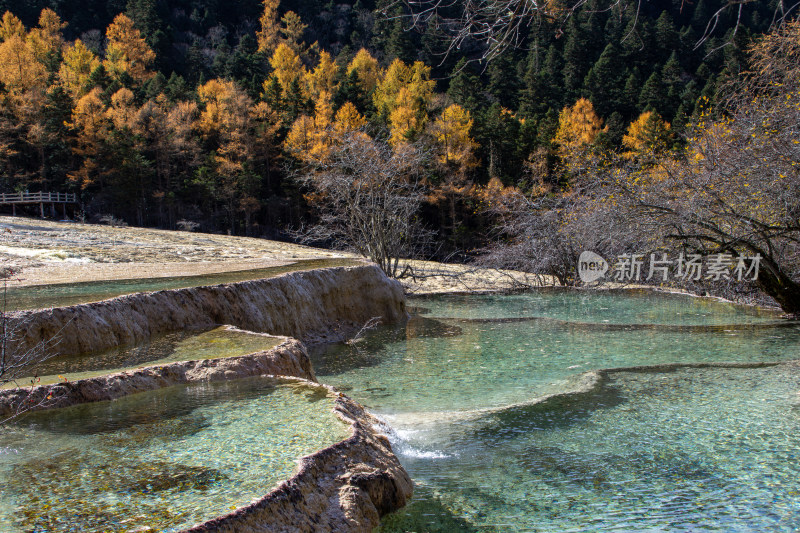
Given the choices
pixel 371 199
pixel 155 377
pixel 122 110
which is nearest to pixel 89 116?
pixel 122 110

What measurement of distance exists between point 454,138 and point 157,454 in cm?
3512

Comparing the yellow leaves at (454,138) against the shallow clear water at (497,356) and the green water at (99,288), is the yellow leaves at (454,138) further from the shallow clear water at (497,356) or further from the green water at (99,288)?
the green water at (99,288)

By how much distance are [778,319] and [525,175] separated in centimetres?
2832

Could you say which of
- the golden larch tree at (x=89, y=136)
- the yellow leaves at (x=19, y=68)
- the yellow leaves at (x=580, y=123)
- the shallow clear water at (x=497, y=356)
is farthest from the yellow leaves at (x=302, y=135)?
the shallow clear water at (x=497, y=356)

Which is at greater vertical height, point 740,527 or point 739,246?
point 739,246

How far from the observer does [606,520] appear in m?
3.91

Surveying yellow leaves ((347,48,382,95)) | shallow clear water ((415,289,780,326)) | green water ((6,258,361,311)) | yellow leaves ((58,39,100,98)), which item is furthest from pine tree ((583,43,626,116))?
green water ((6,258,361,311))

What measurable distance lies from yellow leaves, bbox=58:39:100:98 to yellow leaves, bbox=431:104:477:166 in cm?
2699

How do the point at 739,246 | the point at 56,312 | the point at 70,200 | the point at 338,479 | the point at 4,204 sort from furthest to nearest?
the point at 70,200 < the point at 4,204 < the point at 739,246 < the point at 56,312 < the point at 338,479

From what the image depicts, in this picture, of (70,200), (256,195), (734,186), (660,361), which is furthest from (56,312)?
(70,200)

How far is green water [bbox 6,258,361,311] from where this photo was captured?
7.31 metres

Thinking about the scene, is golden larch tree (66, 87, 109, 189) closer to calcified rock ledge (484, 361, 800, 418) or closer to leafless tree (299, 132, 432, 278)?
leafless tree (299, 132, 432, 278)

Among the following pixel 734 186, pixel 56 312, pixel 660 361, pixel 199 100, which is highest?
pixel 199 100

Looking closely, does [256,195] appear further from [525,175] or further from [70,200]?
[525,175]
